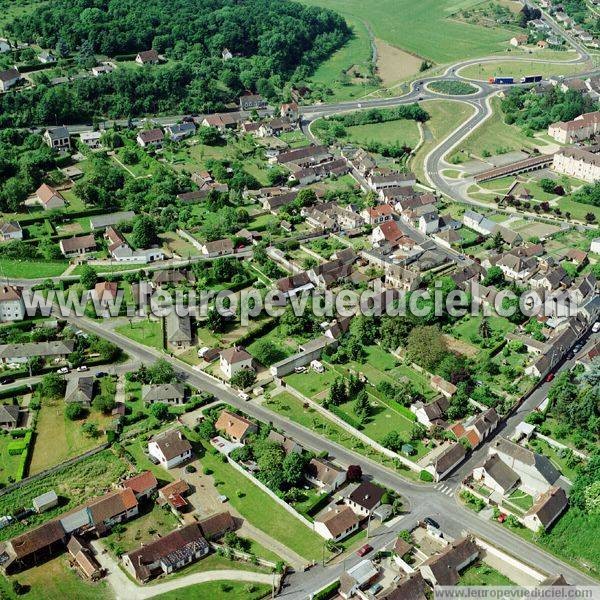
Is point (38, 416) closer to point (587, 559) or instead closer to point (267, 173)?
point (587, 559)

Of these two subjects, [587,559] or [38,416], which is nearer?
[587,559]

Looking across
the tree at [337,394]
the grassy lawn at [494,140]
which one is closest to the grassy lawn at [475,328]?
the tree at [337,394]

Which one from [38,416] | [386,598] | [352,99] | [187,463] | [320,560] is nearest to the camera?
[386,598]

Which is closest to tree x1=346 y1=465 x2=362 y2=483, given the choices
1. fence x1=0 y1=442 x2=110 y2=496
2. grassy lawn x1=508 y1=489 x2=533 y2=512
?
grassy lawn x1=508 y1=489 x2=533 y2=512

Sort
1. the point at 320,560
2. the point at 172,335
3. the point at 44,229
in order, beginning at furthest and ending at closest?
the point at 44,229, the point at 172,335, the point at 320,560

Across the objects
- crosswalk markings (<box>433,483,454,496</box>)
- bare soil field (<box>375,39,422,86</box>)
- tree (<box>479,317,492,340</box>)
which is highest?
bare soil field (<box>375,39,422,86</box>)

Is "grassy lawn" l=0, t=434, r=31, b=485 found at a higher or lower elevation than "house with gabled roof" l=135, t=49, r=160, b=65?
lower

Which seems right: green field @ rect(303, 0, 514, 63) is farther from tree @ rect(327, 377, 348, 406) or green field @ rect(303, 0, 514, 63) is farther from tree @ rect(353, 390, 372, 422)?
tree @ rect(353, 390, 372, 422)

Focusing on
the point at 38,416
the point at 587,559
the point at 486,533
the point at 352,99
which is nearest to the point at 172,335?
the point at 38,416
